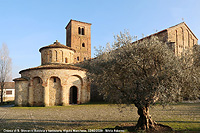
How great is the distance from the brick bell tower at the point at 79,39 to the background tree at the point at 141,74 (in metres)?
34.3

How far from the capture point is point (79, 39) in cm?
4350

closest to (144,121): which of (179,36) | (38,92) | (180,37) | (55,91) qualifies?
(55,91)

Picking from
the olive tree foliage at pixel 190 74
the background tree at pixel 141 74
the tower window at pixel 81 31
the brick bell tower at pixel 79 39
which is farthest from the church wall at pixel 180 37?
the tower window at pixel 81 31

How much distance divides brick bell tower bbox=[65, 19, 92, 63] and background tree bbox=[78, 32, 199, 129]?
34.3 meters

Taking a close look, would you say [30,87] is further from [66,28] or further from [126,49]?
[66,28]

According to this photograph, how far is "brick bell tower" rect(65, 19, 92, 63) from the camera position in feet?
140

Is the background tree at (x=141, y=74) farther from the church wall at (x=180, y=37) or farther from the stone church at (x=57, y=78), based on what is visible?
the church wall at (x=180, y=37)

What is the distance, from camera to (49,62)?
2806 cm

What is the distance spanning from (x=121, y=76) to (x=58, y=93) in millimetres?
17401

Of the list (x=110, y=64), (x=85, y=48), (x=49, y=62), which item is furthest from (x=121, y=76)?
(x=85, y=48)

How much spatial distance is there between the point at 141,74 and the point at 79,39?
37489mm

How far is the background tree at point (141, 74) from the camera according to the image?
6.98m

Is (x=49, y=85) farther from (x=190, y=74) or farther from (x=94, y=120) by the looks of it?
(x=190, y=74)

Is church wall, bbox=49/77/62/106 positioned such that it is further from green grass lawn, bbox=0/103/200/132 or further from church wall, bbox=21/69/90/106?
green grass lawn, bbox=0/103/200/132
